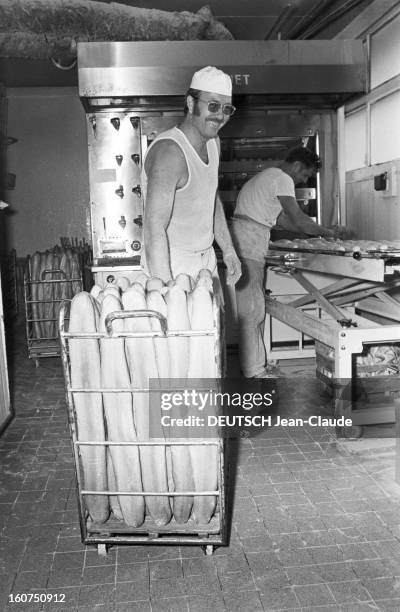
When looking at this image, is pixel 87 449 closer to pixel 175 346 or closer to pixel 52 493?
Answer: pixel 175 346

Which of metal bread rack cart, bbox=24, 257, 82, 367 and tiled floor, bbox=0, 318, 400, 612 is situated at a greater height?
metal bread rack cart, bbox=24, 257, 82, 367

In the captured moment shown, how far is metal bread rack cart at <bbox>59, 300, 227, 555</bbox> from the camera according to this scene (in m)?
1.70

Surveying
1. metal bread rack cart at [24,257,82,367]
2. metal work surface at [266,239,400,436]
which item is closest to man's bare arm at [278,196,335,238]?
metal work surface at [266,239,400,436]

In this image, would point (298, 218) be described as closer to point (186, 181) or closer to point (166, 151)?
point (186, 181)

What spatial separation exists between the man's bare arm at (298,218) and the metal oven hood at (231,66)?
95 centimetres

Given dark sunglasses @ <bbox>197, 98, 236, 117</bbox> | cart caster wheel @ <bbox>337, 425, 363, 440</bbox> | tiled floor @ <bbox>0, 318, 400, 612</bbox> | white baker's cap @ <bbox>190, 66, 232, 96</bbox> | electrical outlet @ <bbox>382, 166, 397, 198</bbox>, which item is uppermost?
white baker's cap @ <bbox>190, 66, 232, 96</bbox>

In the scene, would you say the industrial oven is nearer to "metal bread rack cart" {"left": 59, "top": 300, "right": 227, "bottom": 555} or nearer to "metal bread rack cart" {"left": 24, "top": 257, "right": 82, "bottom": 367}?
"metal bread rack cart" {"left": 24, "top": 257, "right": 82, "bottom": 367}

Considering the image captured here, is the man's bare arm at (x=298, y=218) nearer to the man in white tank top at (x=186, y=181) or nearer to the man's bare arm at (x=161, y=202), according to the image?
the man in white tank top at (x=186, y=181)

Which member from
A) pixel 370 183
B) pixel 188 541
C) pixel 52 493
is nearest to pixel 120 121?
pixel 370 183

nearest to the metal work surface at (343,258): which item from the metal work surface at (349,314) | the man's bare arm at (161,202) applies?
the metal work surface at (349,314)

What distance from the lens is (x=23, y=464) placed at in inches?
110

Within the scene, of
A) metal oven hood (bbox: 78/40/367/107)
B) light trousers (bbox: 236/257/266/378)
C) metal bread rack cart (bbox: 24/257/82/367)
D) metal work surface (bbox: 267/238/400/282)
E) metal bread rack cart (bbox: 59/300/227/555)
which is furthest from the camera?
metal bread rack cart (bbox: 24/257/82/367)

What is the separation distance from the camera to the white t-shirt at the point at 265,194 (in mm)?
3701

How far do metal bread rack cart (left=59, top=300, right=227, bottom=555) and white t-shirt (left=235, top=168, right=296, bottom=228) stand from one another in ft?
7.11
